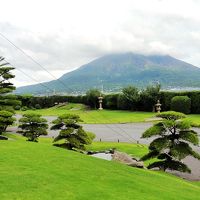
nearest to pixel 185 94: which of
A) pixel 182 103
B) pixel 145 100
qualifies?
pixel 182 103

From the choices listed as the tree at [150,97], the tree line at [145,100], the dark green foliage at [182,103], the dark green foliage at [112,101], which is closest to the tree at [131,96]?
the tree line at [145,100]

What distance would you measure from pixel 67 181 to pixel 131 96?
57828mm

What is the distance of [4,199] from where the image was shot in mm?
8844

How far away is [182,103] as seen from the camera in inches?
2365

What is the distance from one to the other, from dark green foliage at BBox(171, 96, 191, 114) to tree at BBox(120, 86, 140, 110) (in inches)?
342

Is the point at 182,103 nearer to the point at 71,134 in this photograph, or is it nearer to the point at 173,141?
the point at 71,134

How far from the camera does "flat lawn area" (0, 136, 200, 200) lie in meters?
9.70

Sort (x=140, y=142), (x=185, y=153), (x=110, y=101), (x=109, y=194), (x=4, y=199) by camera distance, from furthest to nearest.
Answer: (x=110, y=101) < (x=140, y=142) < (x=185, y=153) < (x=109, y=194) < (x=4, y=199)

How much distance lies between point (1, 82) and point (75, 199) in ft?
104

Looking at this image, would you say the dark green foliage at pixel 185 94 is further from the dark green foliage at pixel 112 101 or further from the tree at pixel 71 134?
the tree at pixel 71 134

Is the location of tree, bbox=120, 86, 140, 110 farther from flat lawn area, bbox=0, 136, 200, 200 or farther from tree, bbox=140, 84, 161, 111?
flat lawn area, bbox=0, 136, 200, 200

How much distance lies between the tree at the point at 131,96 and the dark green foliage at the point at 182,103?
8.68m

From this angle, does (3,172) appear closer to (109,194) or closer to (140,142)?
(109,194)

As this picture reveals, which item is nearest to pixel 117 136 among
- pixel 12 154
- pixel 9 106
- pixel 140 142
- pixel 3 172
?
pixel 140 142
